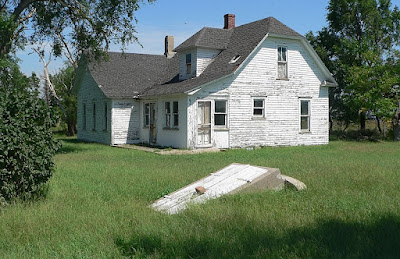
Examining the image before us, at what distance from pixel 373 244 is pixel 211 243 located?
2.09 m

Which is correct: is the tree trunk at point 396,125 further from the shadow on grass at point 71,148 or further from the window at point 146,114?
the shadow on grass at point 71,148

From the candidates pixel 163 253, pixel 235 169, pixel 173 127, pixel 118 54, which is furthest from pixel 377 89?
pixel 163 253

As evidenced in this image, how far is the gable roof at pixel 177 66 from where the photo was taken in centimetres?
2527

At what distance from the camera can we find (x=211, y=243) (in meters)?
6.18

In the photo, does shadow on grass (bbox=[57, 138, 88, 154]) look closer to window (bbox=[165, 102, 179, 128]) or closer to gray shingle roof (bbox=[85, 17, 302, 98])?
gray shingle roof (bbox=[85, 17, 302, 98])

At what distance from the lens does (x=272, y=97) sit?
2616 centimetres

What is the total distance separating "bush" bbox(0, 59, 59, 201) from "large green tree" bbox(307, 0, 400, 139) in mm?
25883

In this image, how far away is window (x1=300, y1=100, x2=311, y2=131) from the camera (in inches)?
1087

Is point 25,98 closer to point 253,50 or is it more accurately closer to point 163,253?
point 163,253

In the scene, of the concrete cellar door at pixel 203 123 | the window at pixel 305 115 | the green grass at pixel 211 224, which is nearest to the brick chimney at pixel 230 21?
the window at pixel 305 115

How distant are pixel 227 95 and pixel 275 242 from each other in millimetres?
18642

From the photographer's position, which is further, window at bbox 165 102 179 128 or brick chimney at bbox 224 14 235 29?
brick chimney at bbox 224 14 235 29

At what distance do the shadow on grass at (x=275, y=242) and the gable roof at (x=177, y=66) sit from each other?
1673 cm

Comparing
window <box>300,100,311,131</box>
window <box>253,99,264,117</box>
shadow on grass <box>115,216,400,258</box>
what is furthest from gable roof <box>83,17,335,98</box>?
shadow on grass <box>115,216,400,258</box>
